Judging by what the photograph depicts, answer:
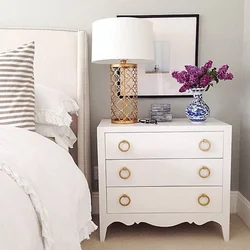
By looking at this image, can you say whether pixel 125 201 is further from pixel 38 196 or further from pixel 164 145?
pixel 38 196

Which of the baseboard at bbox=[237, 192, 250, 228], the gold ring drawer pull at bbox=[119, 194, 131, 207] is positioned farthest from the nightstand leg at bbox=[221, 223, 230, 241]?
the gold ring drawer pull at bbox=[119, 194, 131, 207]

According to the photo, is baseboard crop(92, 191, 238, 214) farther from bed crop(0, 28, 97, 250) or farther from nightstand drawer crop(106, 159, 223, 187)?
bed crop(0, 28, 97, 250)

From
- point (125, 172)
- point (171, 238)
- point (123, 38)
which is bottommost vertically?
point (171, 238)

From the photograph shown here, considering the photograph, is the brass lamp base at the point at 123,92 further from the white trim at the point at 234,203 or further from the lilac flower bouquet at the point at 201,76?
the white trim at the point at 234,203

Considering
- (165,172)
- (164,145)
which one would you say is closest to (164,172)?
(165,172)

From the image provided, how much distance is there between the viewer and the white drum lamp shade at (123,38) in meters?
1.89

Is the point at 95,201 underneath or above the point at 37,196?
underneath

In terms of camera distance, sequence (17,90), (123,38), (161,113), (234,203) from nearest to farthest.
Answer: (17,90)
(123,38)
(161,113)
(234,203)

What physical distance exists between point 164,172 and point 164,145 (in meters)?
0.15

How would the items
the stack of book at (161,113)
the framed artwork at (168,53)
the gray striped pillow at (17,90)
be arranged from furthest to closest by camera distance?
the framed artwork at (168,53)
the stack of book at (161,113)
the gray striped pillow at (17,90)

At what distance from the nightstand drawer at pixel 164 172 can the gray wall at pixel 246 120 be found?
45 centimetres

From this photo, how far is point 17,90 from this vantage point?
1.58 metres

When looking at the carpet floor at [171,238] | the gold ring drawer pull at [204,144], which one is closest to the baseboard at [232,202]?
the carpet floor at [171,238]

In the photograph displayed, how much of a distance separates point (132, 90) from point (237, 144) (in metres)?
0.84
